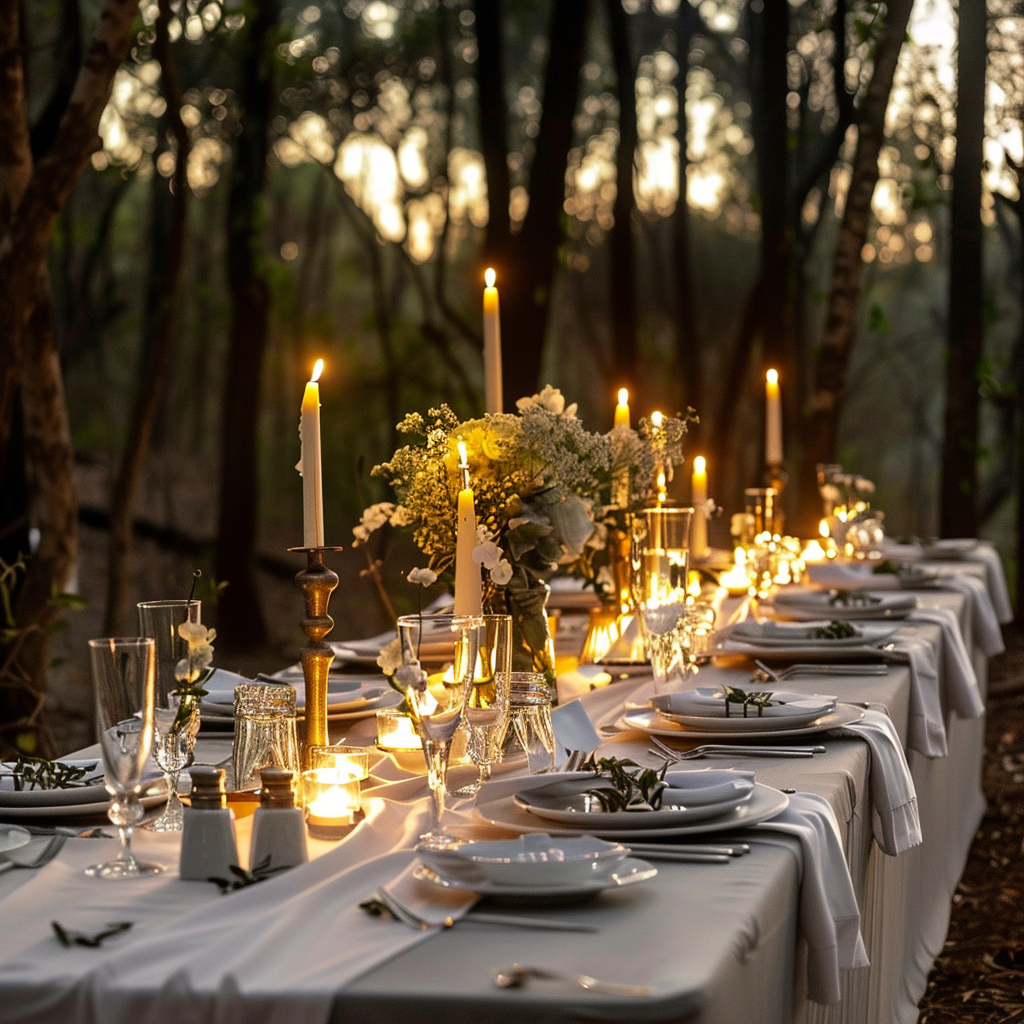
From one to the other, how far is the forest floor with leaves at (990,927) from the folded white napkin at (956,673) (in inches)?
27.2

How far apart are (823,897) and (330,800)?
1.79 ft

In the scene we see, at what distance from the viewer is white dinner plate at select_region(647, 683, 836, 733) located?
195 centimetres

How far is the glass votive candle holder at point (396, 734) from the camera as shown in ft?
6.07

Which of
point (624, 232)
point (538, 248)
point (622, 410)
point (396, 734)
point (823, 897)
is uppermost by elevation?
point (624, 232)

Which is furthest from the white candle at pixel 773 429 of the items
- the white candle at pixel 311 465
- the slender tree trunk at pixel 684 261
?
the slender tree trunk at pixel 684 261

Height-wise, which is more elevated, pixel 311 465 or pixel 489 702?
pixel 311 465

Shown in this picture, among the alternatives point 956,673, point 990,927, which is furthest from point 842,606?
point 990,927

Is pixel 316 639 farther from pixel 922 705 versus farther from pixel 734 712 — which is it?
pixel 922 705

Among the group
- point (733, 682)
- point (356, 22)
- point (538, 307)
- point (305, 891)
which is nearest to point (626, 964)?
point (305, 891)

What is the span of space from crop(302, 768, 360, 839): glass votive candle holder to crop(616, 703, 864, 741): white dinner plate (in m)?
0.58

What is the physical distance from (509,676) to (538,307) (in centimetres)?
440

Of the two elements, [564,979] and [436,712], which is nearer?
[564,979]

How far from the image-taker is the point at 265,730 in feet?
5.41

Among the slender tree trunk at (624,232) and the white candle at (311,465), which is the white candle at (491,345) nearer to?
the white candle at (311,465)
